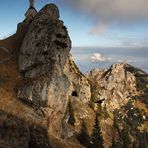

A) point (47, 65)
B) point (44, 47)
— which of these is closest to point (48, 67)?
point (47, 65)

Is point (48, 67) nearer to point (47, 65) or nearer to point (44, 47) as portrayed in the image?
point (47, 65)

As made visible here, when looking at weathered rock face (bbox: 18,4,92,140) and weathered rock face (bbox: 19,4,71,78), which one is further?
weathered rock face (bbox: 19,4,71,78)

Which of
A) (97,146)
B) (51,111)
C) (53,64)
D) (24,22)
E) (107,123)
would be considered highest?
(24,22)

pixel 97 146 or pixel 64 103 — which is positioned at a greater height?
pixel 64 103

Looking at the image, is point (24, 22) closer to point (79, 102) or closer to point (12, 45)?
point (12, 45)

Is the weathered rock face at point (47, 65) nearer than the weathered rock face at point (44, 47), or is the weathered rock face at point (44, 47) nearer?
the weathered rock face at point (47, 65)

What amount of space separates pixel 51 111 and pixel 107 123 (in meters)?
115

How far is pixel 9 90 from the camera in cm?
8100

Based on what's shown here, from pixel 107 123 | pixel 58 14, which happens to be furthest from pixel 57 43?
pixel 107 123

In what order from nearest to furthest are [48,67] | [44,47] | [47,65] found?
[48,67]
[47,65]
[44,47]

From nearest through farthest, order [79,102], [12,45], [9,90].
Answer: [9,90]
[12,45]
[79,102]

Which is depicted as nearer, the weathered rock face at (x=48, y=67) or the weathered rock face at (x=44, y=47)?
the weathered rock face at (x=48, y=67)

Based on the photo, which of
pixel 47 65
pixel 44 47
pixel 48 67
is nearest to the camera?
pixel 48 67

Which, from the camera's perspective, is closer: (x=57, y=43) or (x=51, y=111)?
(x=51, y=111)
